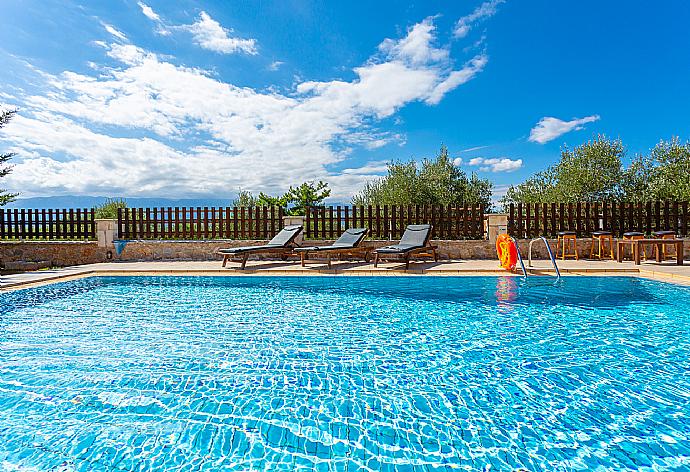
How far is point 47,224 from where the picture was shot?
46.3ft

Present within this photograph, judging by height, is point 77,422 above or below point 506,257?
below

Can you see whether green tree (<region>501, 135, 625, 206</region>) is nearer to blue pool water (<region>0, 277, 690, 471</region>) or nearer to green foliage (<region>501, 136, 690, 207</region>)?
green foliage (<region>501, 136, 690, 207</region>)

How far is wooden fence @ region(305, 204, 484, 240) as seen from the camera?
43.1ft

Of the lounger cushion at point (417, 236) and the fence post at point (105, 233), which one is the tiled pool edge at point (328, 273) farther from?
the fence post at point (105, 233)

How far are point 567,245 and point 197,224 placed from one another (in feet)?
39.0

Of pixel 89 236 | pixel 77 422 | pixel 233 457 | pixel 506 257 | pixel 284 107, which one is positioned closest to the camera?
pixel 233 457

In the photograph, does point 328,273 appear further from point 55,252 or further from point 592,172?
point 592,172

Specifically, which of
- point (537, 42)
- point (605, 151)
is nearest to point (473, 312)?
point (537, 42)

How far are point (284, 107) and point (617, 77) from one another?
54.0 ft

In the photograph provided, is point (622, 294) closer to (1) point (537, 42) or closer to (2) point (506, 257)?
(2) point (506, 257)

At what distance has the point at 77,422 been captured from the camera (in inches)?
107

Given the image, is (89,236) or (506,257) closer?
(506,257)

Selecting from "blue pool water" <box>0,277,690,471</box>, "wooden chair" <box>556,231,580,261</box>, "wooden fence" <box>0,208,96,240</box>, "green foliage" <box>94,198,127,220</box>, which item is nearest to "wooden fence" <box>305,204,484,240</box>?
"wooden chair" <box>556,231,580,261</box>

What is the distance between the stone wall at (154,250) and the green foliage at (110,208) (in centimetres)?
1114
